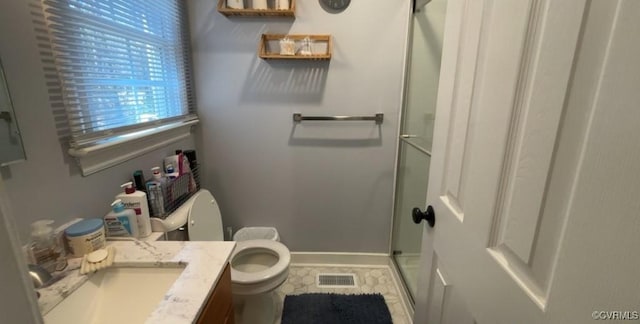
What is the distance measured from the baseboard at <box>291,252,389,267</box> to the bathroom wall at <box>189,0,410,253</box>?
5 centimetres

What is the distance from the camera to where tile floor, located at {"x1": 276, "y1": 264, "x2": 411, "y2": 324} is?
5.94 feet

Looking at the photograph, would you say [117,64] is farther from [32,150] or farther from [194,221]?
A: [194,221]

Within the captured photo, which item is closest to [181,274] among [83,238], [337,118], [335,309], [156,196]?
[83,238]

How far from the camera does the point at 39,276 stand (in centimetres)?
79

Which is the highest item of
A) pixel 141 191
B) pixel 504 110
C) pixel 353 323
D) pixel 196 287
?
pixel 504 110

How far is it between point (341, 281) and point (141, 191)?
1465mm

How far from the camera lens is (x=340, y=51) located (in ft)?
5.89

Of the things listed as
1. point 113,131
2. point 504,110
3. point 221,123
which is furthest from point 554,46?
point 221,123

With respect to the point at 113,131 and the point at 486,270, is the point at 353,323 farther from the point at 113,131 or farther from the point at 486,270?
the point at 113,131

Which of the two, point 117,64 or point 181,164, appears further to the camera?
point 181,164

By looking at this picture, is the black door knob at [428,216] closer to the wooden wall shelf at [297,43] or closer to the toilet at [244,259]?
the toilet at [244,259]

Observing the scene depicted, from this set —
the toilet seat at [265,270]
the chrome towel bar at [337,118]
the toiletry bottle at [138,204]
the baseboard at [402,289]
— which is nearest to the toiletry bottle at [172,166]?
the toiletry bottle at [138,204]

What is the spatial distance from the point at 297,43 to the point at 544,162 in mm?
1587

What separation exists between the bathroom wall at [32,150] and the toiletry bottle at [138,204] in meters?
0.12
